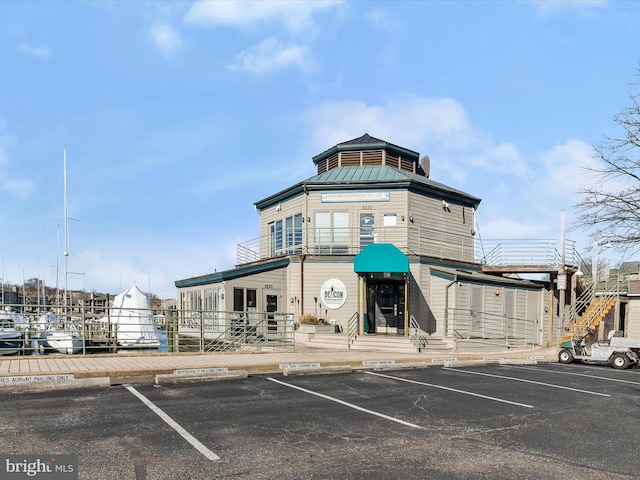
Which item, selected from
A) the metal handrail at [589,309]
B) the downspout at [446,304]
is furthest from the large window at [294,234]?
the metal handrail at [589,309]

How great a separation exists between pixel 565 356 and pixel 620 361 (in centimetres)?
192

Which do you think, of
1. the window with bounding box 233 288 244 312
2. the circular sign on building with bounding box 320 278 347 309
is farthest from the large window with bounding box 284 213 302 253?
the window with bounding box 233 288 244 312

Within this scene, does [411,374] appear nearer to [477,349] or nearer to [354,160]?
[477,349]

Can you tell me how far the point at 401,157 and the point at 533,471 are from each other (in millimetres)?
23909

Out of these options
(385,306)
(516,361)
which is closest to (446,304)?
(385,306)

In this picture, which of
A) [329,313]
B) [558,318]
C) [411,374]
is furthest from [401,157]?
[411,374]

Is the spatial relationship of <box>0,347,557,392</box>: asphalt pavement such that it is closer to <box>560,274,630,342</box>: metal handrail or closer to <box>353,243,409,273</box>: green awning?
Answer: <box>353,243,409,273</box>: green awning

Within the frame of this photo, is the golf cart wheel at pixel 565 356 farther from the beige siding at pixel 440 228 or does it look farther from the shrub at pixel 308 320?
the shrub at pixel 308 320

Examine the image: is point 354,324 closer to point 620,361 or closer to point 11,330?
point 620,361

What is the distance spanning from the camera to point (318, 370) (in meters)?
13.1

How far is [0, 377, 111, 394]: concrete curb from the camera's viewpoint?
29.9 feet

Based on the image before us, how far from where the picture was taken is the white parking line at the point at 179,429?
5.83 m

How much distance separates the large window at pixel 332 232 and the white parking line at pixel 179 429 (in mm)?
15987

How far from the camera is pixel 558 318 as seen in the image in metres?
25.7
